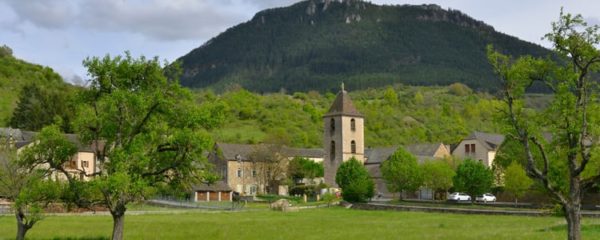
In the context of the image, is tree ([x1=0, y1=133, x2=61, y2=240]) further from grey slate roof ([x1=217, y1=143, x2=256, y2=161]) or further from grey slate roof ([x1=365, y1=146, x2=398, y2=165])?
grey slate roof ([x1=365, y1=146, x2=398, y2=165])

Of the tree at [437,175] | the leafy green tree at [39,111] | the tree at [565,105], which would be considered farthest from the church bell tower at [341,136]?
the tree at [565,105]

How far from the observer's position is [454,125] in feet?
534

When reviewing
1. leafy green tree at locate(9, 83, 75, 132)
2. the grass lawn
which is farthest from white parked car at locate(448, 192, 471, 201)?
leafy green tree at locate(9, 83, 75, 132)

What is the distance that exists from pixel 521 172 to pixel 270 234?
3504 centimetres

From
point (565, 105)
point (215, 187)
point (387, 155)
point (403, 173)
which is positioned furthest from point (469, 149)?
point (565, 105)

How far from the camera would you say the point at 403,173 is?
7662 centimetres

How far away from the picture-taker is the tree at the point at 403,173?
7625 cm

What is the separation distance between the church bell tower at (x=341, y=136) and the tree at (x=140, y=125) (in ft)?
219

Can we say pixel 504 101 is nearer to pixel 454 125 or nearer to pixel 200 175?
pixel 200 175

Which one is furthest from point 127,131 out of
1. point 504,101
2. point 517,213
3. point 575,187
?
point 517,213

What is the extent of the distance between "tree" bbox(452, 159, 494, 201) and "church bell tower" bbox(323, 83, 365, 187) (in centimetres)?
2685

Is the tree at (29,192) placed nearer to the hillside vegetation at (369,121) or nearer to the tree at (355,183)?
the tree at (355,183)

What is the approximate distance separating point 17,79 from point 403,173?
101419 mm

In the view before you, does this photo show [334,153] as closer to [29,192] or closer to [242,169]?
[242,169]
